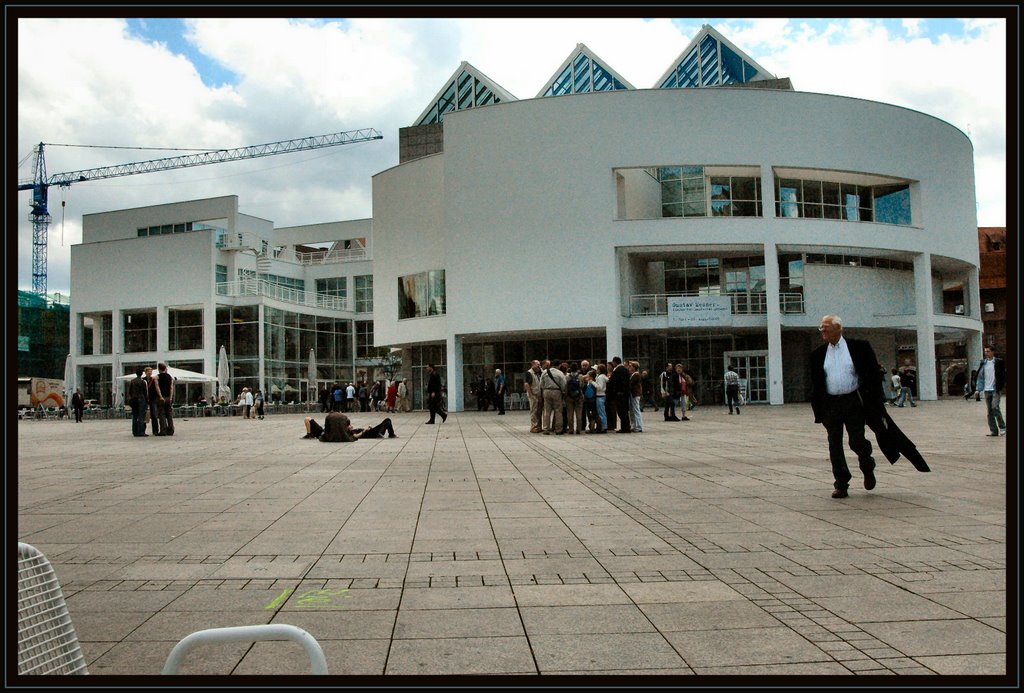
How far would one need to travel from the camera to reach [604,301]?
3819cm

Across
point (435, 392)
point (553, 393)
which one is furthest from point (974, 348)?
point (553, 393)

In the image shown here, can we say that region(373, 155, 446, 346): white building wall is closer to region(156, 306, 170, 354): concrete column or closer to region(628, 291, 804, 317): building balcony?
region(628, 291, 804, 317): building balcony

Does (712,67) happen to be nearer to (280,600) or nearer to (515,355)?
(515,355)

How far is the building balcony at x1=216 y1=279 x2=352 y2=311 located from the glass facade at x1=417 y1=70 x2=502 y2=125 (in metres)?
16.5

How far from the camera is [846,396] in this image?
27.9 ft

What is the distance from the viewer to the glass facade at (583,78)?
192ft

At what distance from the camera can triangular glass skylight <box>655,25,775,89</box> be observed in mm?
55625

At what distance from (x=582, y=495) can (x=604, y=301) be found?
29.3 m

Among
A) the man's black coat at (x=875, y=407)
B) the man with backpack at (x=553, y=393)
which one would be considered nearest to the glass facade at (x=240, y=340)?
the man with backpack at (x=553, y=393)

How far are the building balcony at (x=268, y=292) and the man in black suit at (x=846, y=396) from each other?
4654 cm

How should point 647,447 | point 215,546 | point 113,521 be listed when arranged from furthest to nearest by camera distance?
point 647,447 → point 113,521 → point 215,546

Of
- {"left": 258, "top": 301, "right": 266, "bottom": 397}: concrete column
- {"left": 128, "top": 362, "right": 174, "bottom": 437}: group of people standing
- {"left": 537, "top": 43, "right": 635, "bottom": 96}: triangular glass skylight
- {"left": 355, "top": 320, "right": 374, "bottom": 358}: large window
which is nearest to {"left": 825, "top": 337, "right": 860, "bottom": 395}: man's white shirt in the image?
{"left": 128, "top": 362, "right": 174, "bottom": 437}: group of people standing

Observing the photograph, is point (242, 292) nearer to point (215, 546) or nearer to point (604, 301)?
point (604, 301)
